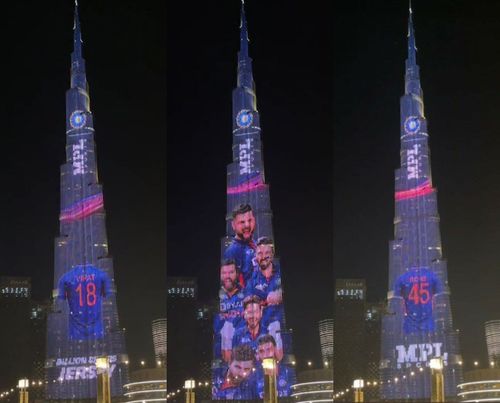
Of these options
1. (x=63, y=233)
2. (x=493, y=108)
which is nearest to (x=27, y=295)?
(x=63, y=233)

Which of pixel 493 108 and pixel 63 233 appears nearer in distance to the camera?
pixel 493 108

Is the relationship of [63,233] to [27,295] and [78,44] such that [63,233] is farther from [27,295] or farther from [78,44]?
[78,44]

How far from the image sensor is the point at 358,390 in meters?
Result: 8.74

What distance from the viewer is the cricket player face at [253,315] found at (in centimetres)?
959

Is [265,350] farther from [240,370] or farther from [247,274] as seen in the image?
[247,274]

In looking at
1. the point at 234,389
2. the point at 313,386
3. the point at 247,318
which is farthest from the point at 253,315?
the point at 313,386

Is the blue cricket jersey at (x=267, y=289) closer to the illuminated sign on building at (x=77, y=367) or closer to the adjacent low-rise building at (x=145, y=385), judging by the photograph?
the adjacent low-rise building at (x=145, y=385)

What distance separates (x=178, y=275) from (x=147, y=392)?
123cm

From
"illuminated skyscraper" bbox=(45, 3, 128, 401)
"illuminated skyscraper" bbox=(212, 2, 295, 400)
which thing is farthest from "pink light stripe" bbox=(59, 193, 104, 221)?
"illuminated skyscraper" bbox=(212, 2, 295, 400)

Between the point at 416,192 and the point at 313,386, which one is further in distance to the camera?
the point at 416,192

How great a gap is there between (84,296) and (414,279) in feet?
11.3

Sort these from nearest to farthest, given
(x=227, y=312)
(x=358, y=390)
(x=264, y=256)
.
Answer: (x=358, y=390)
(x=227, y=312)
(x=264, y=256)

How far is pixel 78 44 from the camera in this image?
9727mm

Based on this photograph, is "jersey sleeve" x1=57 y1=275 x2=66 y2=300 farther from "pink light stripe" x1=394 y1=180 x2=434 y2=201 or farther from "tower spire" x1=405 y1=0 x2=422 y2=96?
"tower spire" x1=405 y1=0 x2=422 y2=96
